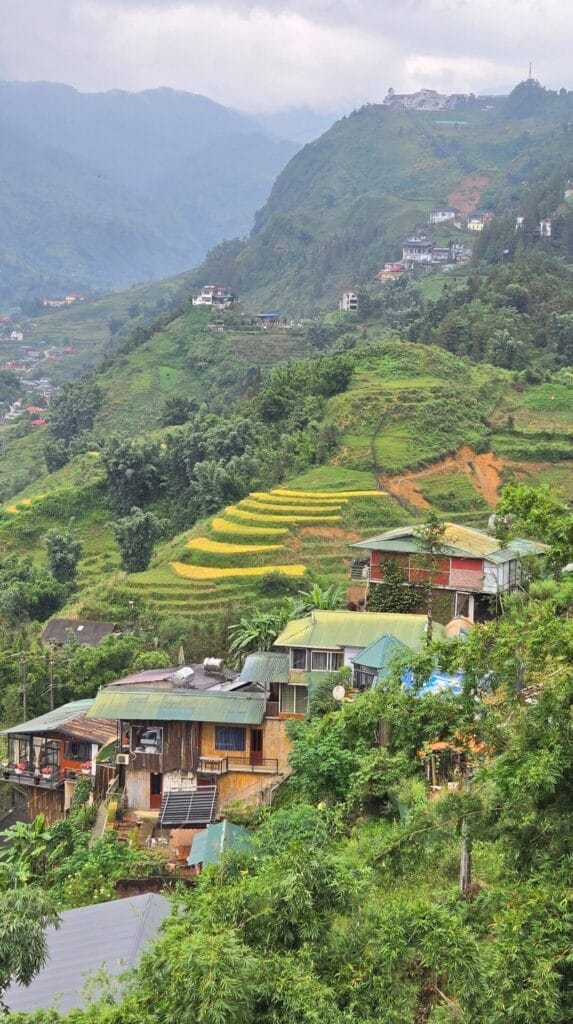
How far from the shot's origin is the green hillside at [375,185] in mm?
103188

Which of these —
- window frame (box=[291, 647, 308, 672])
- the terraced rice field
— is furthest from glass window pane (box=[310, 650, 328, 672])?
the terraced rice field

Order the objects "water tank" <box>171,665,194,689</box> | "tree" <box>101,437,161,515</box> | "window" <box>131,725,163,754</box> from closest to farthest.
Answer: "window" <box>131,725,163,754</box> → "water tank" <box>171,665,194,689</box> → "tree" <box>101,437,161,515</box>

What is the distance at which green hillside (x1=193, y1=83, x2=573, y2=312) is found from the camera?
103188 millimetres

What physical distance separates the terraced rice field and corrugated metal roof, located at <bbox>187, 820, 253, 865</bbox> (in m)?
13.6

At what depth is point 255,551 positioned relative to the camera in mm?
33812

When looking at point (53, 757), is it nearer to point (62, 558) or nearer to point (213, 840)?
point (213, 840)

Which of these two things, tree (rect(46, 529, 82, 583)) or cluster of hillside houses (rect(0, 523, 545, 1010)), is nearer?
cluster of hillside houses (rect(0, 523, 545, 1010))

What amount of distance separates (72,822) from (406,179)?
116 metres

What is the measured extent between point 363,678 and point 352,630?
1712mm

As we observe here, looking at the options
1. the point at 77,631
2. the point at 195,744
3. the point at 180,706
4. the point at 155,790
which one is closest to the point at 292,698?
the point at 195,744

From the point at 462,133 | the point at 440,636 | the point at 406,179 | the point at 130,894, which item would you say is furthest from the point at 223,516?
the point at 462,133

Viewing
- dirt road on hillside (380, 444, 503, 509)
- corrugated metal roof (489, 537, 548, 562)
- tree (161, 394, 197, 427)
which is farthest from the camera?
tree (161, 394, 197, 427)

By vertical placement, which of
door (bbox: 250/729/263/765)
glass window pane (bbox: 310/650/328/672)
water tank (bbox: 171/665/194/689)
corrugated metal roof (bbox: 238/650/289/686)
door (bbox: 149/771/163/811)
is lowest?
door (bbox: 149/771/163/811)

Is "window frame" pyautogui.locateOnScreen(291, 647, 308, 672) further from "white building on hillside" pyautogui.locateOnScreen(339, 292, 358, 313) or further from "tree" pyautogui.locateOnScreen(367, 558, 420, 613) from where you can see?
"white building on hillside" pyautogui.locateOnScreen(339, 292, 358, 313)
